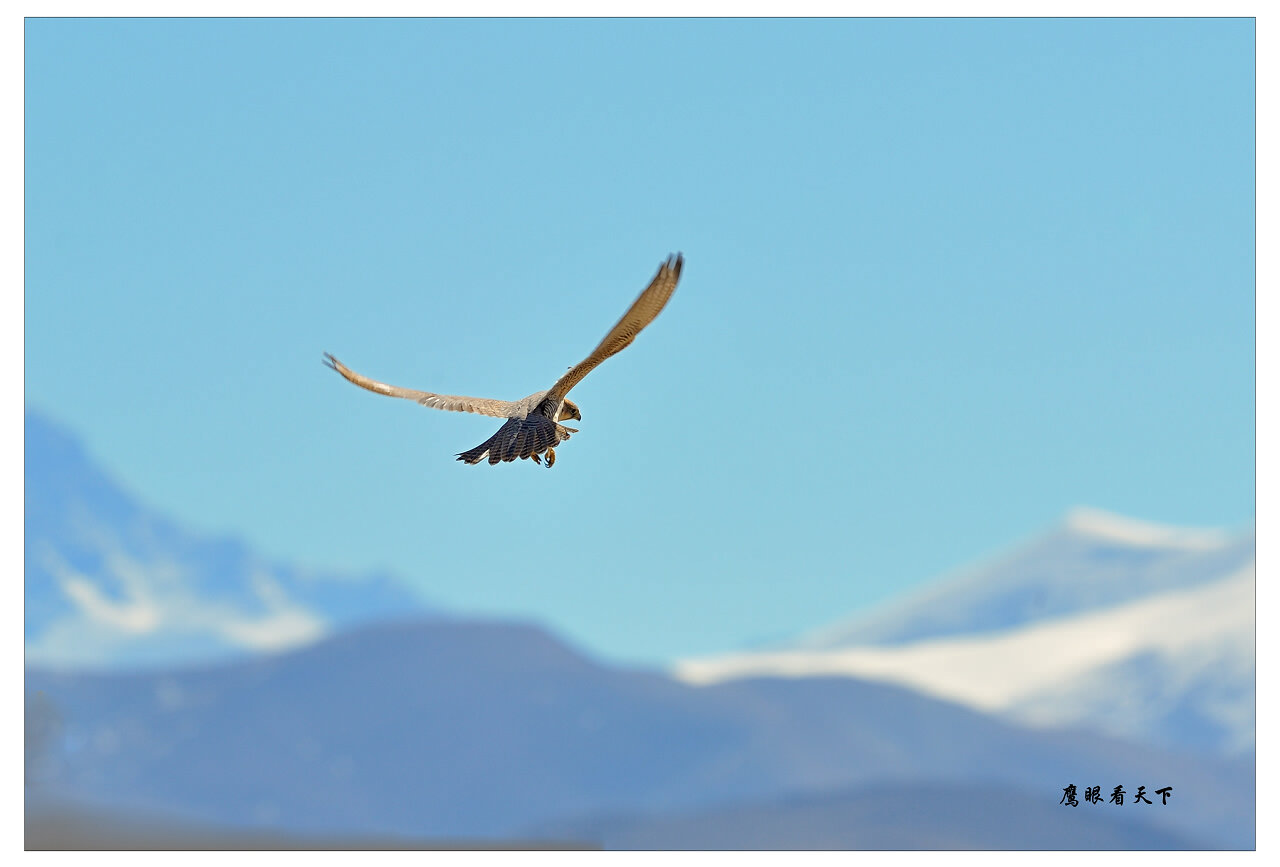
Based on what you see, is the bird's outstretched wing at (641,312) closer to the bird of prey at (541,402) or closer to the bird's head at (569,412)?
the bird of prey at (541,402)

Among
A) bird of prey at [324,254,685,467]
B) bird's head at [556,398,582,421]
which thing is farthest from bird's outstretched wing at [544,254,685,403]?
bird's head at [556,398,582,421]

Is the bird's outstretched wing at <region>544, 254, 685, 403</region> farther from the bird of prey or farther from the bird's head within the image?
→ the bird's head

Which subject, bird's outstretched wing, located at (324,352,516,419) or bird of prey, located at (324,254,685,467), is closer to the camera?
bird of prey, located at (324,254,685,467)

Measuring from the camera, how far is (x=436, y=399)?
2450 cm

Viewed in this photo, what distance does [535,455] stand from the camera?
20.9 metres

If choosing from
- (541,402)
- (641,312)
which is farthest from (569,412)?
(641,312)

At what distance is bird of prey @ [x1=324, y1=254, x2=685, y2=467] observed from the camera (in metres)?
19.4

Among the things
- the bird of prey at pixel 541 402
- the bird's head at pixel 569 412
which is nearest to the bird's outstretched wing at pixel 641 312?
the bird of prey at pixel 541 402

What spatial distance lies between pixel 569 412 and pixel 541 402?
1.73 ft

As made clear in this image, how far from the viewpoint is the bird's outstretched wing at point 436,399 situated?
23.7m
